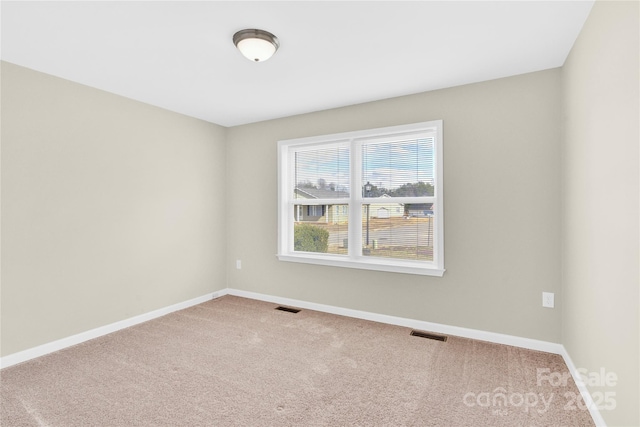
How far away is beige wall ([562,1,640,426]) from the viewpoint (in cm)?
136

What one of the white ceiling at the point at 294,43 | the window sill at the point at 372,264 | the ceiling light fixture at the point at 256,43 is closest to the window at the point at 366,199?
the window sill at the point at 372,264

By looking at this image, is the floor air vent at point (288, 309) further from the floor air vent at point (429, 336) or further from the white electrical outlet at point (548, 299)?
the white electrical outlet at point (548, 299)

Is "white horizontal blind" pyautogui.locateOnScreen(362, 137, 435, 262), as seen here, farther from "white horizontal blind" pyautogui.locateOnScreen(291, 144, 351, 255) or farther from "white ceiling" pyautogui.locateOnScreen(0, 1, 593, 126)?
"white ceiling" pyautogui.locateOnScreen(0, 1, 593, 126)

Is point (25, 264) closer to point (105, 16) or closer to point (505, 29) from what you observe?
point (105, 16)

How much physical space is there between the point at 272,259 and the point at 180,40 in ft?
8.88

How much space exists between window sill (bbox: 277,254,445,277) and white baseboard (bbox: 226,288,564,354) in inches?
19.9

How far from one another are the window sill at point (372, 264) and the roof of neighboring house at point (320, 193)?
0.75 m

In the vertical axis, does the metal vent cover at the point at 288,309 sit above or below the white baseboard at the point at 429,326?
below

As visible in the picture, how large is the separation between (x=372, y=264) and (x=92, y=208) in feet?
9.43

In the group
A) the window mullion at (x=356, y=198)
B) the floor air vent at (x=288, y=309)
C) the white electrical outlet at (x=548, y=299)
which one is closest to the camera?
the white electrical outlet at (x=548, y=299)

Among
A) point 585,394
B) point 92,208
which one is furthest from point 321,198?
point 585,394

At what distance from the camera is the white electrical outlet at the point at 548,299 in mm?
2627

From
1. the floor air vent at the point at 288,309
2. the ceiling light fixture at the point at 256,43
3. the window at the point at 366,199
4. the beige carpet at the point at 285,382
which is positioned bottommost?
the beige carpet at the point at 285,382

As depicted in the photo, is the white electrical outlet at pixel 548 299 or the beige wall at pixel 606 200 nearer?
the beige wall at pixel 606 200
